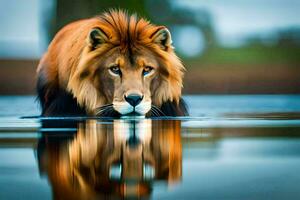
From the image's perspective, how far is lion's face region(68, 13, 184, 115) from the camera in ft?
13.9

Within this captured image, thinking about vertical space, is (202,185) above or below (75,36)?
below

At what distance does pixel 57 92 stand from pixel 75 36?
35cm

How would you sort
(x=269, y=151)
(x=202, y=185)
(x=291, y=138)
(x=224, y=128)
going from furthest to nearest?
(x=224, y=128), (x=291, y=138), (x=269, y=151), (x=202, y=185)

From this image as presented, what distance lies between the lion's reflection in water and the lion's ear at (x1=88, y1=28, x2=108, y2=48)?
102 centimetres

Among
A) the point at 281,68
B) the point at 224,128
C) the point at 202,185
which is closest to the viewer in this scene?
the point at 202,185

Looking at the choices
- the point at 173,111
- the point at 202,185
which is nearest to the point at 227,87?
the point at 173,111

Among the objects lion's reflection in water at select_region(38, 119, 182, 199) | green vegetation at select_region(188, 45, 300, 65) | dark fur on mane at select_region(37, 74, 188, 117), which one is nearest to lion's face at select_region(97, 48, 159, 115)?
dark fur on mane at select_region(37, 74, 188, 117)

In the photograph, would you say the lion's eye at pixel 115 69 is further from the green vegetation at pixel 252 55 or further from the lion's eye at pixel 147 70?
the green vegetation at pixel 252 55

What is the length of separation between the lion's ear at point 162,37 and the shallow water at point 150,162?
0.91 m

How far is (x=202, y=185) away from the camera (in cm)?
166

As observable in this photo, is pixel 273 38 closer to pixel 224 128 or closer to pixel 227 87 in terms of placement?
pixel 227 87

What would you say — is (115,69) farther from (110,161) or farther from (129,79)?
(110,161)

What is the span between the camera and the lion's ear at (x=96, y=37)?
4.21 meters

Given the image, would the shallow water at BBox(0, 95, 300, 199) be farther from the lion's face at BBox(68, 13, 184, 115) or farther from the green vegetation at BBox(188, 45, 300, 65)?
→ the green vegetation at BBox(188, 45, 300, 65)
